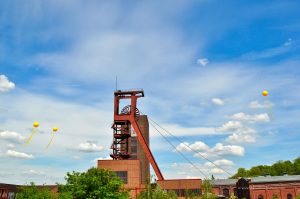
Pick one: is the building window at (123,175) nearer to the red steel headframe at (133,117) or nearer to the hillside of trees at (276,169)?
the red steel headframe at (133,117)

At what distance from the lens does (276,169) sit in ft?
363

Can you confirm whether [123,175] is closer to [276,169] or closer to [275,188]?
[275,188]

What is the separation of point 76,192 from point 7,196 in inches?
1521

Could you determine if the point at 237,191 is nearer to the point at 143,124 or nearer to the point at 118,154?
the point at 143,124

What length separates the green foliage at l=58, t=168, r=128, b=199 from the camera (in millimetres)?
25703

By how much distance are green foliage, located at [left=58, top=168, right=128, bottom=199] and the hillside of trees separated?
84.3 m

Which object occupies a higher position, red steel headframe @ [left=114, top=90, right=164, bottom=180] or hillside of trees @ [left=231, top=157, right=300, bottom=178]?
red steel headframe @ [left=114, top=90, right=164, bottom=180]

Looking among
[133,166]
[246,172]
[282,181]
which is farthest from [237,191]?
[246,172]

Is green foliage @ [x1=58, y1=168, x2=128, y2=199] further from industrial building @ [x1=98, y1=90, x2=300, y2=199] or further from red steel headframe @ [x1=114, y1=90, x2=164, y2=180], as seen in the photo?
red steel headframe @ [x1=114, y1=90, x2=164, y2=180]

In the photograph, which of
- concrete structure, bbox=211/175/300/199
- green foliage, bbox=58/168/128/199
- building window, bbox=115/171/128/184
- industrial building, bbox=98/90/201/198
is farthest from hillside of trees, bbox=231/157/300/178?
green foliage, bbox=58/168/128/199

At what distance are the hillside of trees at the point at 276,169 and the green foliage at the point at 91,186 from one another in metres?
84.3

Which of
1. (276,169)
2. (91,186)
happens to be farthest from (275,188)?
(91,186)

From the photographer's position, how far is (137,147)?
7969 cm

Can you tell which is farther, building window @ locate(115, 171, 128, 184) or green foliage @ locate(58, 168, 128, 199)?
building window @ locate(115, 171, 128, 184)
